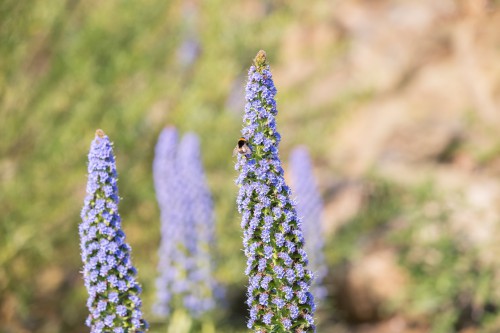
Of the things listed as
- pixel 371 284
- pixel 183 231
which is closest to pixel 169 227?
pixel 183 231

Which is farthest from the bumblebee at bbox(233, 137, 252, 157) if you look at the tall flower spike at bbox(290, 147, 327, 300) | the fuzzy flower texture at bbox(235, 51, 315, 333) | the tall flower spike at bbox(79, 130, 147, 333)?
the tall flower spike at bbox(290, 147, 327, 300)

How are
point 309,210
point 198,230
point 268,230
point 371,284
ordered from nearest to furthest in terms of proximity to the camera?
point 268,230 < point 198,230 < point 309,210 < point 371,284

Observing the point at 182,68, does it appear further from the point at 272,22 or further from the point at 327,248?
the point at 327,248

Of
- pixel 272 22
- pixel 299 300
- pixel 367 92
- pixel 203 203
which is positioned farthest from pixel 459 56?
pixel 299 300

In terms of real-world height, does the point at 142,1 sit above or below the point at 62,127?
above

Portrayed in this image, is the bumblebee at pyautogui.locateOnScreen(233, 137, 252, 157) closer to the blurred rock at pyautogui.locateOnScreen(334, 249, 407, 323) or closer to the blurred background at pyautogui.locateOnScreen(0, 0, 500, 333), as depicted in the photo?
the blurred background at pyautogui.locateOnScreen(0, 0, 500, 333)

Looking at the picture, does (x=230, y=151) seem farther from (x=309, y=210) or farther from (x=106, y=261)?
(x=106, y=261)
